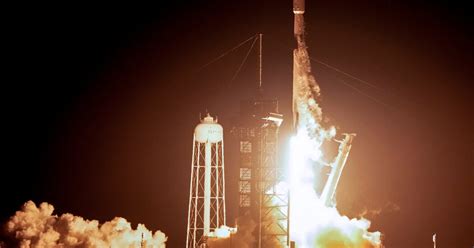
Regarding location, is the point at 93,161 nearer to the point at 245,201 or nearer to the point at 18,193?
the point at 18,193

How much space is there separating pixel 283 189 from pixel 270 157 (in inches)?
63.1

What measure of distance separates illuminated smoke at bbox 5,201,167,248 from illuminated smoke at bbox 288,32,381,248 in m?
8.45

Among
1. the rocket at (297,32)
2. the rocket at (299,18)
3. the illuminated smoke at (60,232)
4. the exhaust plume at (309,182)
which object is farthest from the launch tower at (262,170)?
the illuminated smoke at (60,232)

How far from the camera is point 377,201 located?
2104 inches

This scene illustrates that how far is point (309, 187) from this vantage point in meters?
42.9

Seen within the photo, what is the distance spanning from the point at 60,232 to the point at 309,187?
12.3 metres

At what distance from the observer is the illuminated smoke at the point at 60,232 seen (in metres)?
46.0

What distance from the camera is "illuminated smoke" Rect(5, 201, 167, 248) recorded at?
45969mm

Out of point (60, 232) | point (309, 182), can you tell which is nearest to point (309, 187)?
point (309, 182)

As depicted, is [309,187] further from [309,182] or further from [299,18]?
[299,18]

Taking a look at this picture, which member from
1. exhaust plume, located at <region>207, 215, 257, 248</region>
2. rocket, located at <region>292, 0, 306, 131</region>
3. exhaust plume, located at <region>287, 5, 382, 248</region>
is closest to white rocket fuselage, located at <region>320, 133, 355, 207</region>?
exhaust plume, located at <region>287, 5, 382, 248</region>

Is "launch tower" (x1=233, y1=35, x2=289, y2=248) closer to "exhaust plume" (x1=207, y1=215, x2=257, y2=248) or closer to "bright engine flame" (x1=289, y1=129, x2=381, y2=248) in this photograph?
"exhaust plume" (x1=207, y1=215, x2=257, y2=248)

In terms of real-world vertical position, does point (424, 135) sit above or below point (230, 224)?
above

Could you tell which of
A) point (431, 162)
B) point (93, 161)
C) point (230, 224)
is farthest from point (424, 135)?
point (93, 161)
